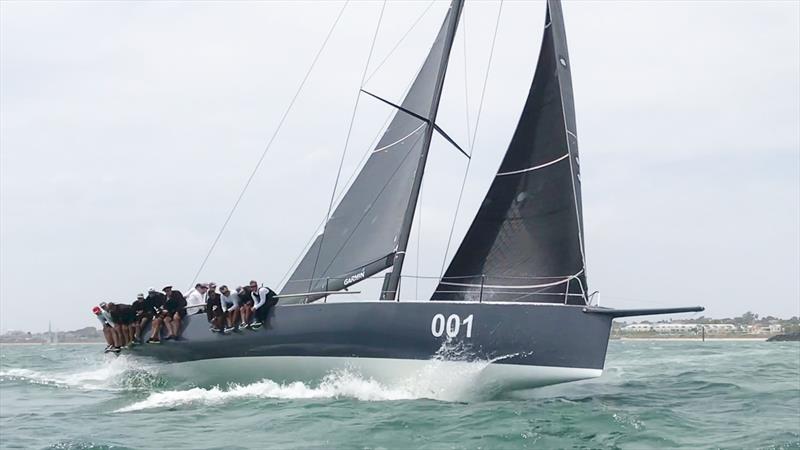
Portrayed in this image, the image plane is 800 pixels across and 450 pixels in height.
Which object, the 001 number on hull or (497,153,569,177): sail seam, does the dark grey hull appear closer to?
the 001 number on hull

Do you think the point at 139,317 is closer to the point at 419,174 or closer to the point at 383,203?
the point at 383,203

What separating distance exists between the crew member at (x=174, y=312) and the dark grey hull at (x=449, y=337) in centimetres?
253

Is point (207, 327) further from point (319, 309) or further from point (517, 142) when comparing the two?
point (517, 142)

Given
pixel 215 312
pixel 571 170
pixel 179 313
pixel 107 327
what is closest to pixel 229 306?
pixel 215 312

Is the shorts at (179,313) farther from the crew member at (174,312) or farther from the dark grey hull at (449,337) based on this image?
the dark grey hull at (449,337)

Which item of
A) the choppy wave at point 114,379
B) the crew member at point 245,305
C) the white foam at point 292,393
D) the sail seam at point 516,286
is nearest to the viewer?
the white foam at point 292,393

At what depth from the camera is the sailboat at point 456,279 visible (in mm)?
12508

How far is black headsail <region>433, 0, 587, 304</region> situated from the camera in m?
13.7

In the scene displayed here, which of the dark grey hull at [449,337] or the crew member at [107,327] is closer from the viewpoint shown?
the dark grey hull at [449,337]

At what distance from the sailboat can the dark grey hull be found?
0.6 inches

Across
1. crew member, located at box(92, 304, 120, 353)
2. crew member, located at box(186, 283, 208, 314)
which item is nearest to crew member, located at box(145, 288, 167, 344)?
crew member, located at box(186, 283, 208, 314)

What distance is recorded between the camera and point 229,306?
600 inches

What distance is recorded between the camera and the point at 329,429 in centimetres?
1058

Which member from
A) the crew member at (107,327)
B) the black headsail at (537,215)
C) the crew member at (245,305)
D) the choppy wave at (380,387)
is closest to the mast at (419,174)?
the black headsail at (537,215)
